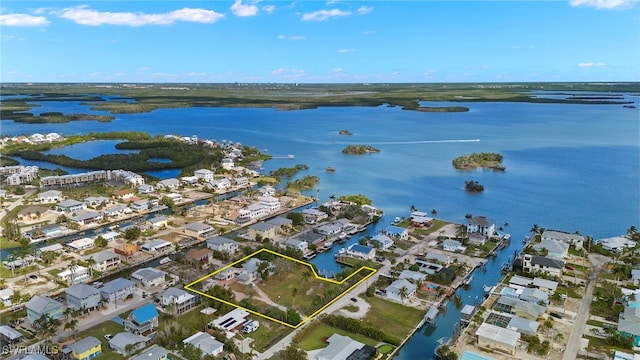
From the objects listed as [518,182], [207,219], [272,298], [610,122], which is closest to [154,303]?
[272,298]

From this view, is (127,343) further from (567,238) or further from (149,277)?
(567,238)

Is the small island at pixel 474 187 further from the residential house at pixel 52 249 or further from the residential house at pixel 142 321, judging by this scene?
the residential house at pixel 52 249

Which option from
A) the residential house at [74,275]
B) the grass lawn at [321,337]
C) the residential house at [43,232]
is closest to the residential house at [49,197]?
the residential house at [43,232]

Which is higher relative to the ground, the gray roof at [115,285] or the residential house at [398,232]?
the gray roof at [115,285]

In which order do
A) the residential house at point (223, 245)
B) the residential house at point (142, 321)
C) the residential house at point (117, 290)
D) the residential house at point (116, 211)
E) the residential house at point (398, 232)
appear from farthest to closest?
1. the residential house at point (116, 211)
2. the residential house at point (398, 232)
3. the residential house at point (223, 245)
4. the residential house at point (117, 290)
5. the residential house at point (142, 321)

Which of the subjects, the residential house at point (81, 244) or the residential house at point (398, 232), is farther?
the residential house at point (398, 232)

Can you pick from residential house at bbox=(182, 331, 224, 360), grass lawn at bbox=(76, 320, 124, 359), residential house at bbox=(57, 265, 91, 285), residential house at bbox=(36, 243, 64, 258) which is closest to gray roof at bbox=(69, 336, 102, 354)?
grass lawn at bbox=(76, 320, 124, 359)
